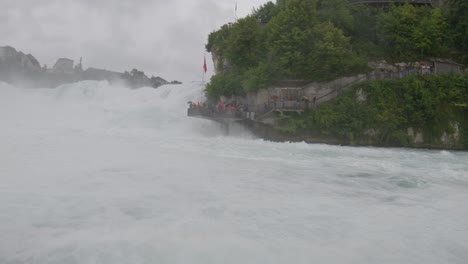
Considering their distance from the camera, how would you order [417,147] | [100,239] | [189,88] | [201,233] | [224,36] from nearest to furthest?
[100,239] → [201,233] → [417,147] → [224,36] → [189,88]

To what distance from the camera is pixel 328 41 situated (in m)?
31.4

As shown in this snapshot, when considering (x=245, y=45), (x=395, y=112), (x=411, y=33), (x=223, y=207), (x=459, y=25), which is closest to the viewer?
(x=223, y=207)

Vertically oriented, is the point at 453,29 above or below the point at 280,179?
above

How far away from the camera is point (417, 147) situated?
29.3 m

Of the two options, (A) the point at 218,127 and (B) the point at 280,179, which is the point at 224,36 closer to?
(A) the point at 218,127

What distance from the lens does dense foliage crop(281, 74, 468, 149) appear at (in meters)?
29.1

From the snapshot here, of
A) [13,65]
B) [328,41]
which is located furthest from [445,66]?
[13,65]

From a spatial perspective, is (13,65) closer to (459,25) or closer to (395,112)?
(395,112)

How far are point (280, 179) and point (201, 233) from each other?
6.26 m

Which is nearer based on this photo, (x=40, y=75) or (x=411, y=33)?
(x=411, y=33)

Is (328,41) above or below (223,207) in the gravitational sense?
above

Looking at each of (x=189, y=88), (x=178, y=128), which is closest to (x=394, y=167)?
(x=178, y=128)

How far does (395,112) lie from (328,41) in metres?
8.06

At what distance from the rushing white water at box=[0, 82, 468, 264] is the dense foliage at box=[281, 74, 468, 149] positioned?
935cm
